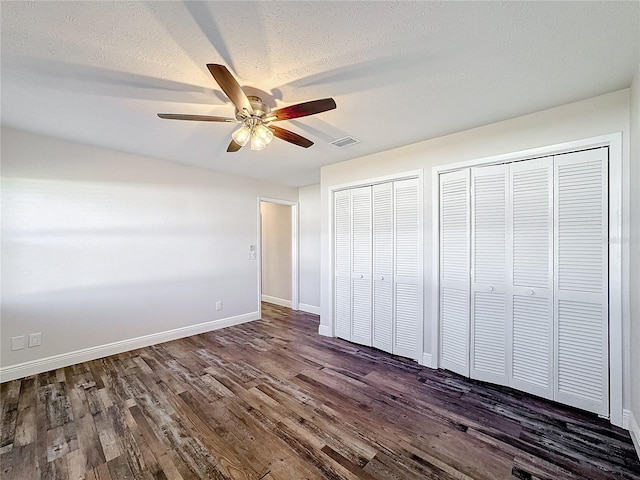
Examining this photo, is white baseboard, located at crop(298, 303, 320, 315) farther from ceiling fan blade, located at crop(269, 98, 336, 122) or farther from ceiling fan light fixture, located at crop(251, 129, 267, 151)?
ceiling fan blade, located at crop(269, 98, 336, 122)

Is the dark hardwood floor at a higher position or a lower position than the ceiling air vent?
lower

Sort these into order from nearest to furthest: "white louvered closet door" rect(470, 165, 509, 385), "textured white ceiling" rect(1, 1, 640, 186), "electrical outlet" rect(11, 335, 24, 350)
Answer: "textured white ceiling" rect(1, 1, 640, 186), "white louvered closet door" rect(470, 165, 509, 385), "electrical outlet" rect(11, 335, 24, 350)

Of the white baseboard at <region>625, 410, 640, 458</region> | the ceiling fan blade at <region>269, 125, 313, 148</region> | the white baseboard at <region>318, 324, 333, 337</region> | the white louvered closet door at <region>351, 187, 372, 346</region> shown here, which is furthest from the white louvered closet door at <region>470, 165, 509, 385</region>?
the white baseboard at <region>318, 324, 333, 337</region>

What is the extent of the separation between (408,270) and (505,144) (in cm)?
153

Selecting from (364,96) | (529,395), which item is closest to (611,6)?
(364,96)

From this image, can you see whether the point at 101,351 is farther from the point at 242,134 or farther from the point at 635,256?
the point at 635,256

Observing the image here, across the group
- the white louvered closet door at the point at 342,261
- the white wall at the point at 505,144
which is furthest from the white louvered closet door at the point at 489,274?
the white louvered closet door at the point at 342,261

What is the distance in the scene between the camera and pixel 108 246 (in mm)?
3184

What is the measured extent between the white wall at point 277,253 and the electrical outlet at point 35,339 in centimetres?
364

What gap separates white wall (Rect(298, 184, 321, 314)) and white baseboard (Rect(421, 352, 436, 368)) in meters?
2.42

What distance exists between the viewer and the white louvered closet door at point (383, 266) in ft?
10.6

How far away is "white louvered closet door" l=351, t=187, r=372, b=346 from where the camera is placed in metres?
3.44

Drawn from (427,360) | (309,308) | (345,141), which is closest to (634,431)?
(427,360)

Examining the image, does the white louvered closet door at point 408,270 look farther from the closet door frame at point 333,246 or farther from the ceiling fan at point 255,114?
the ceiling fan at point 255,114
